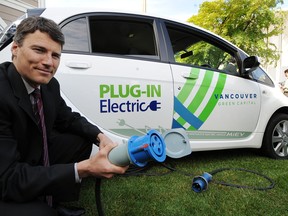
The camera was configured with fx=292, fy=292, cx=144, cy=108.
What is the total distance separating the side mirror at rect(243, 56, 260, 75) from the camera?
2993 mm

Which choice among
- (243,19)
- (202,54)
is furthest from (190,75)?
(243,19)

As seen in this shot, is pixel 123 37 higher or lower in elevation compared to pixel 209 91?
higher

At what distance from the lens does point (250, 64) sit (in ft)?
9.95

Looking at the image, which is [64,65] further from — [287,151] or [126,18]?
[287,151]

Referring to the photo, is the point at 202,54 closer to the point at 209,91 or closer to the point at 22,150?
the point at 209,91

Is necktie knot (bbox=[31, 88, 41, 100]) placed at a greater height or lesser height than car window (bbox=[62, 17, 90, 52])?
lesser

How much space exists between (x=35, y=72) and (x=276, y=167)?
254cm

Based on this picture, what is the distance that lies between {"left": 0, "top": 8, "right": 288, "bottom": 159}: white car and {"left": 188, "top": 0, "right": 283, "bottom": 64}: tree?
8930mm

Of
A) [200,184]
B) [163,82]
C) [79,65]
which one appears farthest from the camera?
[163,82]

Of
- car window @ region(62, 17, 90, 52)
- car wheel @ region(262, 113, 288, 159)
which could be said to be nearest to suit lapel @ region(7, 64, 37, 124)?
car window @ region(62, 17, 90, 52)

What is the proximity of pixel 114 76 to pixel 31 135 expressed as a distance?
1200 mm

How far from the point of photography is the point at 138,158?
97cm

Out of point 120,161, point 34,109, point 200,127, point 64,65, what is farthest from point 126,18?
point 120,161

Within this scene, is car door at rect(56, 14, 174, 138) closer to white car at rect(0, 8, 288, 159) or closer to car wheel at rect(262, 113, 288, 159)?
white car at rect(0, 8, 288, 159)
